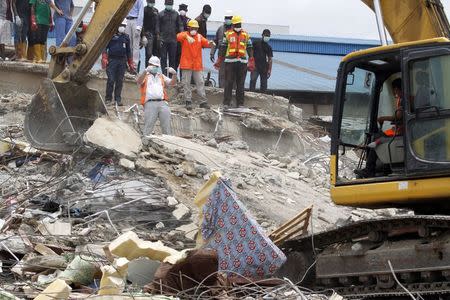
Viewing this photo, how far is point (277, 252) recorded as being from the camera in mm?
10273

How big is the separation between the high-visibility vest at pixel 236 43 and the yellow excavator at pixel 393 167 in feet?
27.7

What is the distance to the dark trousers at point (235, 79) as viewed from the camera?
19859mm

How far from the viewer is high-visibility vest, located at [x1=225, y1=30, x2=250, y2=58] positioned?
19.6 metres

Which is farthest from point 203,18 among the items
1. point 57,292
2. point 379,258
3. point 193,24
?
point 57,292

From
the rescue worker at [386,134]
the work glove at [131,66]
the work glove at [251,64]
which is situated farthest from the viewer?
the work glove at [251,64]

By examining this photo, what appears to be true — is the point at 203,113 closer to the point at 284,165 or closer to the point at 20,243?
the point at 284,165

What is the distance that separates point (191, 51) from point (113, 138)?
17.1ft

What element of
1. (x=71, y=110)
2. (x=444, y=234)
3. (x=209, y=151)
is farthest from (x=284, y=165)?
(x=444, y=234)

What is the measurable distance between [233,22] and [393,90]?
9466 millimetres

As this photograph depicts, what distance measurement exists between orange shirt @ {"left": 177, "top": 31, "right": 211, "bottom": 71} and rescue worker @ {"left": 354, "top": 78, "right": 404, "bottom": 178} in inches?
364

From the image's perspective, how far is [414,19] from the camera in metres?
11.0

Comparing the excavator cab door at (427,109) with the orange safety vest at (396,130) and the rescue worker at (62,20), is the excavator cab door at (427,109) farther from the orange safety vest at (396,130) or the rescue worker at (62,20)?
the rescue worker at (62,20)

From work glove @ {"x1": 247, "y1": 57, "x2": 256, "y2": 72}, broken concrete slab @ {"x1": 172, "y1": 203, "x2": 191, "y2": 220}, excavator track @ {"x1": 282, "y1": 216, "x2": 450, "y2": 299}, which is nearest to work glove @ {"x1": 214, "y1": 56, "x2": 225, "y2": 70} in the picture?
work glove @ {"x1": 247, "y1": 57, "x2": 256, "y2": 72}

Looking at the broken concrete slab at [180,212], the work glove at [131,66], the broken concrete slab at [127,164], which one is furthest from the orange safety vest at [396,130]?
the work glove at [131,66]
